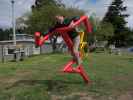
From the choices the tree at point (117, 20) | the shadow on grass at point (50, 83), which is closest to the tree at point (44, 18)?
the tree at point (117, 20)

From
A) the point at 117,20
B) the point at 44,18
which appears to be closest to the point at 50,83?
the point at 44,18

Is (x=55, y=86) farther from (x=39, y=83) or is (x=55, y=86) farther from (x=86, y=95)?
(x=86, y=95)

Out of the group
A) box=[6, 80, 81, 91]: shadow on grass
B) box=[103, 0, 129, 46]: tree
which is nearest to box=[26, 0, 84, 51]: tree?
box=[103, 0, 129, 46]: tree

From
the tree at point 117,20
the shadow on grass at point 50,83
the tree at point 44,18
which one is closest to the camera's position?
the shadow on grass at point 50,83

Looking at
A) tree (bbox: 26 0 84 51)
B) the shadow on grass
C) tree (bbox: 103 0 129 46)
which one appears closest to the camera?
the shadow on grass

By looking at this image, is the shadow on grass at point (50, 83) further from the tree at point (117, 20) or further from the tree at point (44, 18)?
the tree at point (117, 20)

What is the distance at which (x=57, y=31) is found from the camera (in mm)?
7781

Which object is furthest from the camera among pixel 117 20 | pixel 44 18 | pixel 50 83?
pixel 117 20

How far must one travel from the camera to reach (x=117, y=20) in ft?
252

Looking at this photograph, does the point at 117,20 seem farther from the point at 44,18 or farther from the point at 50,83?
the point at 50,83

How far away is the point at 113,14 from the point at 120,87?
72552mm

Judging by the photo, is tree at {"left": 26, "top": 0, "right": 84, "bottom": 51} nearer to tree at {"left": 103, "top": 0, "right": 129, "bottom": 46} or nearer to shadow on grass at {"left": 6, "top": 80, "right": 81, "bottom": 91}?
tree at {"left": 103, "top": 0, "right": 129, "bottom": 46}

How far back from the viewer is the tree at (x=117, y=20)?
75938mm

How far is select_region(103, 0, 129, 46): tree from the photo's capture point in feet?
249
